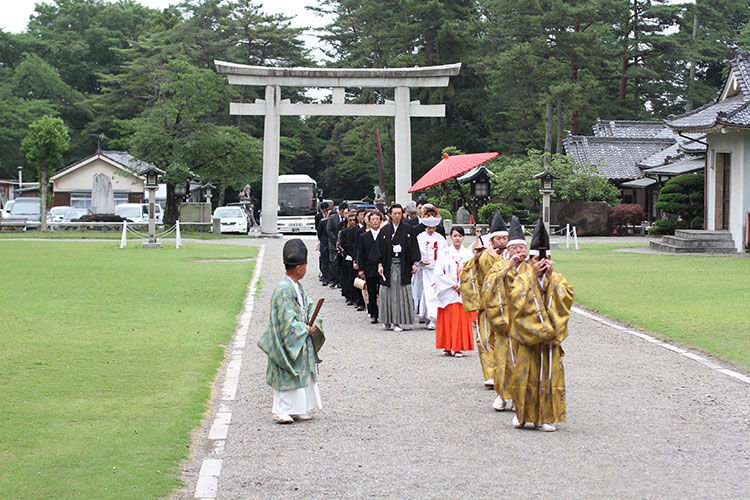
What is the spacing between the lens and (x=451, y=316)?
10688mm

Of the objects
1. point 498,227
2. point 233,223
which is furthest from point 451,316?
point 233,223

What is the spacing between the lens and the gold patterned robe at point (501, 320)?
7.32m

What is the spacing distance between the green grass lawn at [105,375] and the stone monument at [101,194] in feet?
116

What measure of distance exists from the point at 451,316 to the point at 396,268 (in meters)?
2.49

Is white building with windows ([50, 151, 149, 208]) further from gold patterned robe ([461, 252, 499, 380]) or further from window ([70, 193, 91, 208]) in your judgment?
gold patterned robe ([461, 252, 499, 380])

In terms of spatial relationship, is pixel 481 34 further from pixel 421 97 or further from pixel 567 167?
pixel 567 167

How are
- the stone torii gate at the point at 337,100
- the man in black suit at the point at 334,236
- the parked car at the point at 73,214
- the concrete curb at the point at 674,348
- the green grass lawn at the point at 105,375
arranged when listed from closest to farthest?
the green grass lawn at the point at 105,375, the concrete curb at the point at 674,348, the man in black suit at the point at 334,236, the stone torii gate at the point at 337,100, the parked car at the point at 73,214

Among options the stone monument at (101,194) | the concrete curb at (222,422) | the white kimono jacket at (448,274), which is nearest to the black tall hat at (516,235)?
the concrete curb at (222,422)

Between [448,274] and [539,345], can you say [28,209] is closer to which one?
[448,274]

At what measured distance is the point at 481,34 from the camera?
6003 centimetres

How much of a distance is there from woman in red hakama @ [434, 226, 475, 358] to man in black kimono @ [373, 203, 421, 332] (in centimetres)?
193

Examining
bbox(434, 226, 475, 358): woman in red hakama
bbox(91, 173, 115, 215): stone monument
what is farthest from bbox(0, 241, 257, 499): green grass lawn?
bbox(91, 173, 115, 215): stone monument

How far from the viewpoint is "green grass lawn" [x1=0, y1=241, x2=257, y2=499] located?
576cm

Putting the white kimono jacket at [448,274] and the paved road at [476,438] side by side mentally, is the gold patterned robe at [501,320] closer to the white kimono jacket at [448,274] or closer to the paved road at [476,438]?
the paved road at [476,438]
